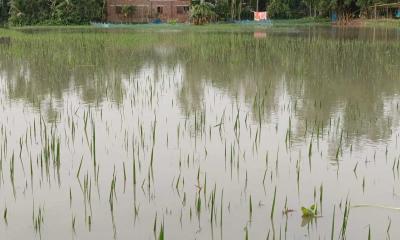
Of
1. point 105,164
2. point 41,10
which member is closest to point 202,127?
point 105,164

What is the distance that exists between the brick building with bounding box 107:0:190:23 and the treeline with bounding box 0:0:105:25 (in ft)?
3.68

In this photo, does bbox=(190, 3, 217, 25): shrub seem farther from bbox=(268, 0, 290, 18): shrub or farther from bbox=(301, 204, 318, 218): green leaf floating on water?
bbox=(301, 204, 318, 218): green leaf floating on water

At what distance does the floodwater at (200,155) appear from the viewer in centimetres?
382

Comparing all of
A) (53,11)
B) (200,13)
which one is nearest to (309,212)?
(200,13)

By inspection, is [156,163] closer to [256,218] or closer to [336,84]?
[256,218]

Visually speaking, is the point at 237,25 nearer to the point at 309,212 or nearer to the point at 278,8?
the point at 278,8

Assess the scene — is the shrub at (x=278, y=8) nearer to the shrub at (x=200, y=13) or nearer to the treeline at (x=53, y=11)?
the shrub at (x=200, y=13)

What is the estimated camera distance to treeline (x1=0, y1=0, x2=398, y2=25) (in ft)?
136

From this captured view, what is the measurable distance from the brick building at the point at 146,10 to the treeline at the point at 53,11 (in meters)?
1.12

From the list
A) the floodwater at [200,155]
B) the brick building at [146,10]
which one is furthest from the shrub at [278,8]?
the floodwater at [200,155]

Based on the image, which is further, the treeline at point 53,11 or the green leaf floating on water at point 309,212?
the treeline at point 53,11

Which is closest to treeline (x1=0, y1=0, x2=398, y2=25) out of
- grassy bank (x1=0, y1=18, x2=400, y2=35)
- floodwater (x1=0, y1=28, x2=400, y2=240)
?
grassy bank (x1=0, y1=18, x2=400, y2=35)

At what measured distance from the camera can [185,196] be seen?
425 cm

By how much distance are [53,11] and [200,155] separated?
39.4m
